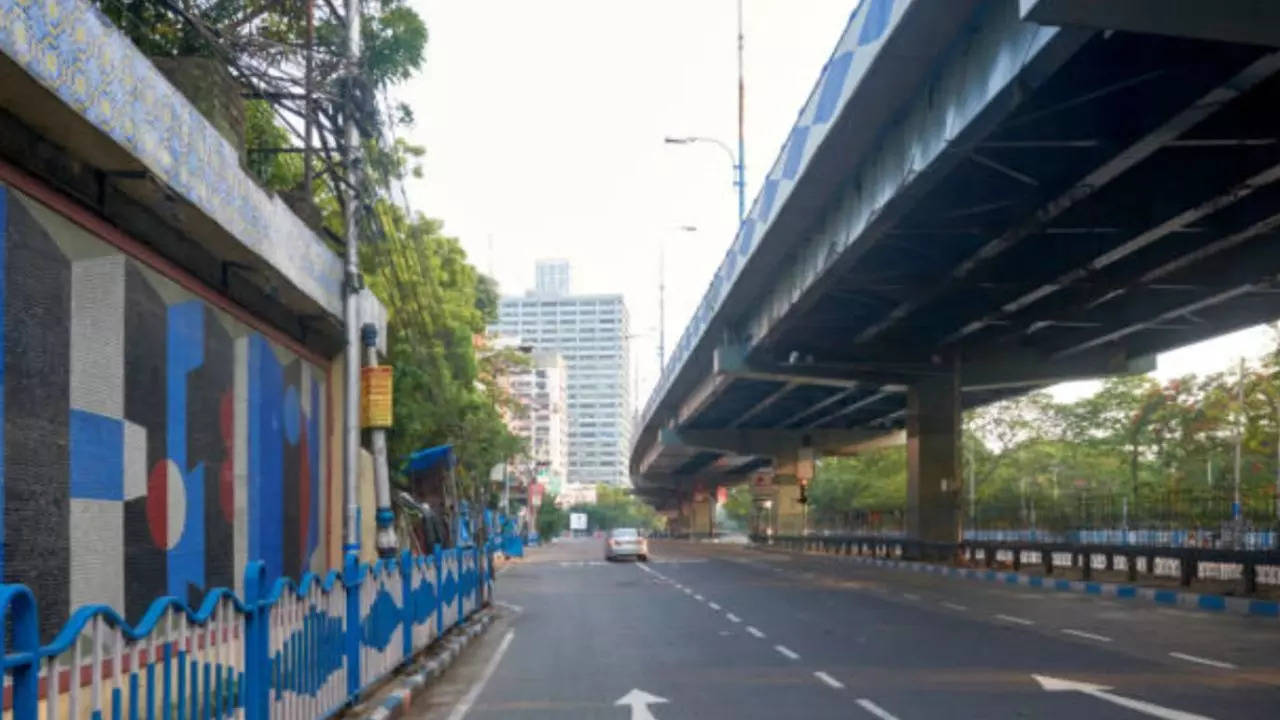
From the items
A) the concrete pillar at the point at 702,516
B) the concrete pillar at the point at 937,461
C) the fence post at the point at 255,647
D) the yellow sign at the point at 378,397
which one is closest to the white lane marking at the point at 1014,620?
the yellow sign at the point at 378,397

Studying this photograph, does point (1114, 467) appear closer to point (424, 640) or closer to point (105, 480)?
point (424, 640)

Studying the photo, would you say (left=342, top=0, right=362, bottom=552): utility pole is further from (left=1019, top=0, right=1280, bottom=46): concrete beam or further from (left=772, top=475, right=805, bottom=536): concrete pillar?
(left=772, top=475, right=805, bottom=536): concrete pillar

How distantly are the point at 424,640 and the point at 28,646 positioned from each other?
12072 mm

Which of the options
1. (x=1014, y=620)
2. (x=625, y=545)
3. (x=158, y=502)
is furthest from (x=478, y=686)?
(x=625, y=545)

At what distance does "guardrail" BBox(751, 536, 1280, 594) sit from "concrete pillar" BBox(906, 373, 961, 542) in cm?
90

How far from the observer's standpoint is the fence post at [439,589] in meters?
18.0

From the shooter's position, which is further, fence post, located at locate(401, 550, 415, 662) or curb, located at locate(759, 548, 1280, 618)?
curb, located at locate(759, 548, 1280, 618)

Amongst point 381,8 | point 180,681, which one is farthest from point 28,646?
point 381,8

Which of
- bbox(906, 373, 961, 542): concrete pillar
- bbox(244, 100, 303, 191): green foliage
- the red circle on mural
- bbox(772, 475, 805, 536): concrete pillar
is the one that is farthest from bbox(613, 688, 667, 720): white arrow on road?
bbox(772, 475, 805, 536): concrete pillar

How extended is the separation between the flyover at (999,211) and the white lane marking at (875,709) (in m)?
7.08

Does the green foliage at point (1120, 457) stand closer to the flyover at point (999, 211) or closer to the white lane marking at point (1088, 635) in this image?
the flyover at point (999, 211)

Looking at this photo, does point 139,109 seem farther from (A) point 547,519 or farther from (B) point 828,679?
(A) point 547,519

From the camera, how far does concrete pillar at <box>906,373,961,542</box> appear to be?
161ft

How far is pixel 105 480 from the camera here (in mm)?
10922
